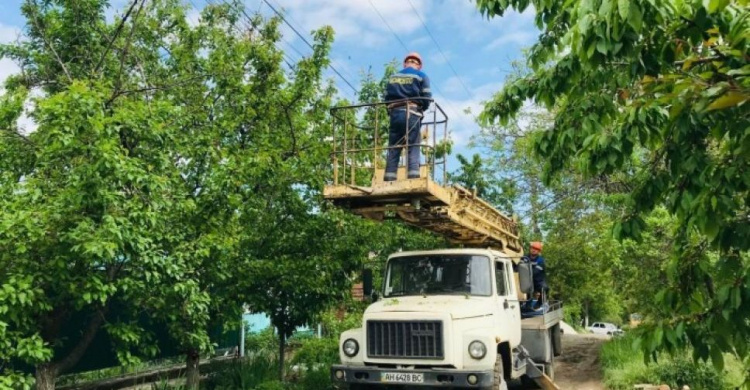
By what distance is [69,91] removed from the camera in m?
6.24

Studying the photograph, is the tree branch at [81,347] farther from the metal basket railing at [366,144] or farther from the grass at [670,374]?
the grass at [670,374]

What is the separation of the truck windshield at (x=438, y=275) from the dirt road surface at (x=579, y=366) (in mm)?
3244

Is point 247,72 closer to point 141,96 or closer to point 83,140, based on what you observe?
point 141,96

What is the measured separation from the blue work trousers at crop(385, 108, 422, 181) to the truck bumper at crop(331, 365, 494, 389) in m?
2.45

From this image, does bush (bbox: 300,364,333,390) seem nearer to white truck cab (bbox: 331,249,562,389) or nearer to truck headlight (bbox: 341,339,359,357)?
white truck cab (bbox: 331,249,562,389)

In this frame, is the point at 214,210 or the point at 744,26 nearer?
the point at 744,26

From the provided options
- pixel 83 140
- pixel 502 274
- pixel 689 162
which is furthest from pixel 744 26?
pixel 502 274

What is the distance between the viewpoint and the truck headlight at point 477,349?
7.34m

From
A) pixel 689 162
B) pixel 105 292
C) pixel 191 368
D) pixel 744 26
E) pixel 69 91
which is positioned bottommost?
pixel 191 368

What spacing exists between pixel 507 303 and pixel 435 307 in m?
1.59

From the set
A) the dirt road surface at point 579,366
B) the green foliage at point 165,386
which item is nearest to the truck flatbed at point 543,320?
the dirt road surface at point 579,366

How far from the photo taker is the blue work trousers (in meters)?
7.83

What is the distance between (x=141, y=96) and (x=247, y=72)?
2.23 meters

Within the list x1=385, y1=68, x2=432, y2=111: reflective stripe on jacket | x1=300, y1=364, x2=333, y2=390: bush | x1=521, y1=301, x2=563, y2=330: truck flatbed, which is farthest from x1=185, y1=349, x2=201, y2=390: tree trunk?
x1=521, y1=301, x2=563, y2=330: truck flatbed
